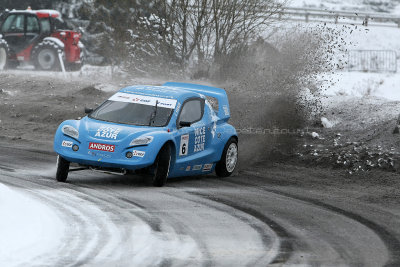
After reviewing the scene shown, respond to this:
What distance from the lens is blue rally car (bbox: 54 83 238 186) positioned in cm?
1241

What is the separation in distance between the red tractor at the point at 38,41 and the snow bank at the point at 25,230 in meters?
23.3

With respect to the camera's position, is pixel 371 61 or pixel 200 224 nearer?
pixel 200 224

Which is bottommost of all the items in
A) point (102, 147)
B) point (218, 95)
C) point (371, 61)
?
point (102, 147)

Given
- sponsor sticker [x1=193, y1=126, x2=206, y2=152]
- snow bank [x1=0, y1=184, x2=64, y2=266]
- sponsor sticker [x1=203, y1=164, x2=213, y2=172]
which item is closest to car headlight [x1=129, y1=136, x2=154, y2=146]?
sponsor sticker [x1=193, y1=126, x2=206, y2=152]

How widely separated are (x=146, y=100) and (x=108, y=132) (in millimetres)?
1291

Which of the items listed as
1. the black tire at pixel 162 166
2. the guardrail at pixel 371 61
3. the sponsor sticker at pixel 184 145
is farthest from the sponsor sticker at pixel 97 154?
the guardrail at pixel 371 61

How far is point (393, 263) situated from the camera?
334 inches

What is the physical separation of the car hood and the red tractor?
2056cm

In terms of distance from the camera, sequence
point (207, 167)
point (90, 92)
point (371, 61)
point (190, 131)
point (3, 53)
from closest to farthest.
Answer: point (190, 131)
point (207, 167)
point (90, 92)
point (3, 53)
point (371, 61)

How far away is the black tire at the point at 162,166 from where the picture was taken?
12625mm

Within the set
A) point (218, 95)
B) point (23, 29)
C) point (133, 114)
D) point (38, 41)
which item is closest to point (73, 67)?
point (38, 41)

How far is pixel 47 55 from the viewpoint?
109 ft

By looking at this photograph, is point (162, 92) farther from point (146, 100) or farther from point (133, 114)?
point (133, 114)

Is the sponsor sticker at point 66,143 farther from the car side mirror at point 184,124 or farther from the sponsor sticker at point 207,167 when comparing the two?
the sponsor sticker at point 207,167
